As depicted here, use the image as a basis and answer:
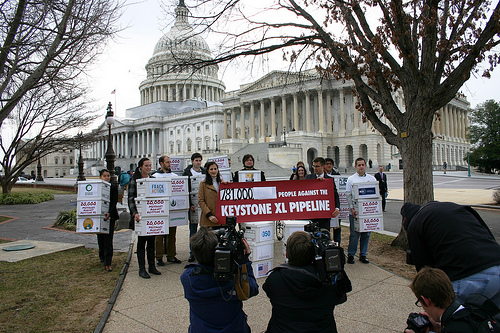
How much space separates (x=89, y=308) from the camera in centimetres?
561

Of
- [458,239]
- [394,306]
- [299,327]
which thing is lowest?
[394,306]

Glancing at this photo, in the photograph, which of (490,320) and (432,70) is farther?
(432,70)

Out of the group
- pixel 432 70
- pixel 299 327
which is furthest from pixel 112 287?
pixel 432 70

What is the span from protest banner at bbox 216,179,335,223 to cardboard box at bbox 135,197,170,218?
108cm

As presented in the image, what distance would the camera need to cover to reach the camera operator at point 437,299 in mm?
2609

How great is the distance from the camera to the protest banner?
708cm

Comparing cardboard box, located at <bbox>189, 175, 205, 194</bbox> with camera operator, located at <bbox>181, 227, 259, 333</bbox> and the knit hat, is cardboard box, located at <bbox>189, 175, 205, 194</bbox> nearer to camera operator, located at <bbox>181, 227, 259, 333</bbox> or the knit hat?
camera operator, located at <bbox>181, 227, 259, 333</bbox>

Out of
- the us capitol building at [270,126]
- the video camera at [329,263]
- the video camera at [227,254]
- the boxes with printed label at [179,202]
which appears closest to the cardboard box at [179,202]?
the boxes with printed label at [179,202]

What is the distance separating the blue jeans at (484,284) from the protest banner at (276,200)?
408 cm

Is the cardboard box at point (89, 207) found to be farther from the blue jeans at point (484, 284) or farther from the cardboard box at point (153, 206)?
the blue jeans at point (484, 284)

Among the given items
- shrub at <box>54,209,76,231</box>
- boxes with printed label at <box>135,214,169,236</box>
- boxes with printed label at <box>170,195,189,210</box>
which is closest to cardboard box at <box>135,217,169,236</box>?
boxes with printed label at <box>135,214,169,236</box>

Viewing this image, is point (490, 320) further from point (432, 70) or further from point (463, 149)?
point (463, 149)

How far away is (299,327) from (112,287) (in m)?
4.64

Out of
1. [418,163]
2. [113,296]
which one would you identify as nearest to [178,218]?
[113,296]
